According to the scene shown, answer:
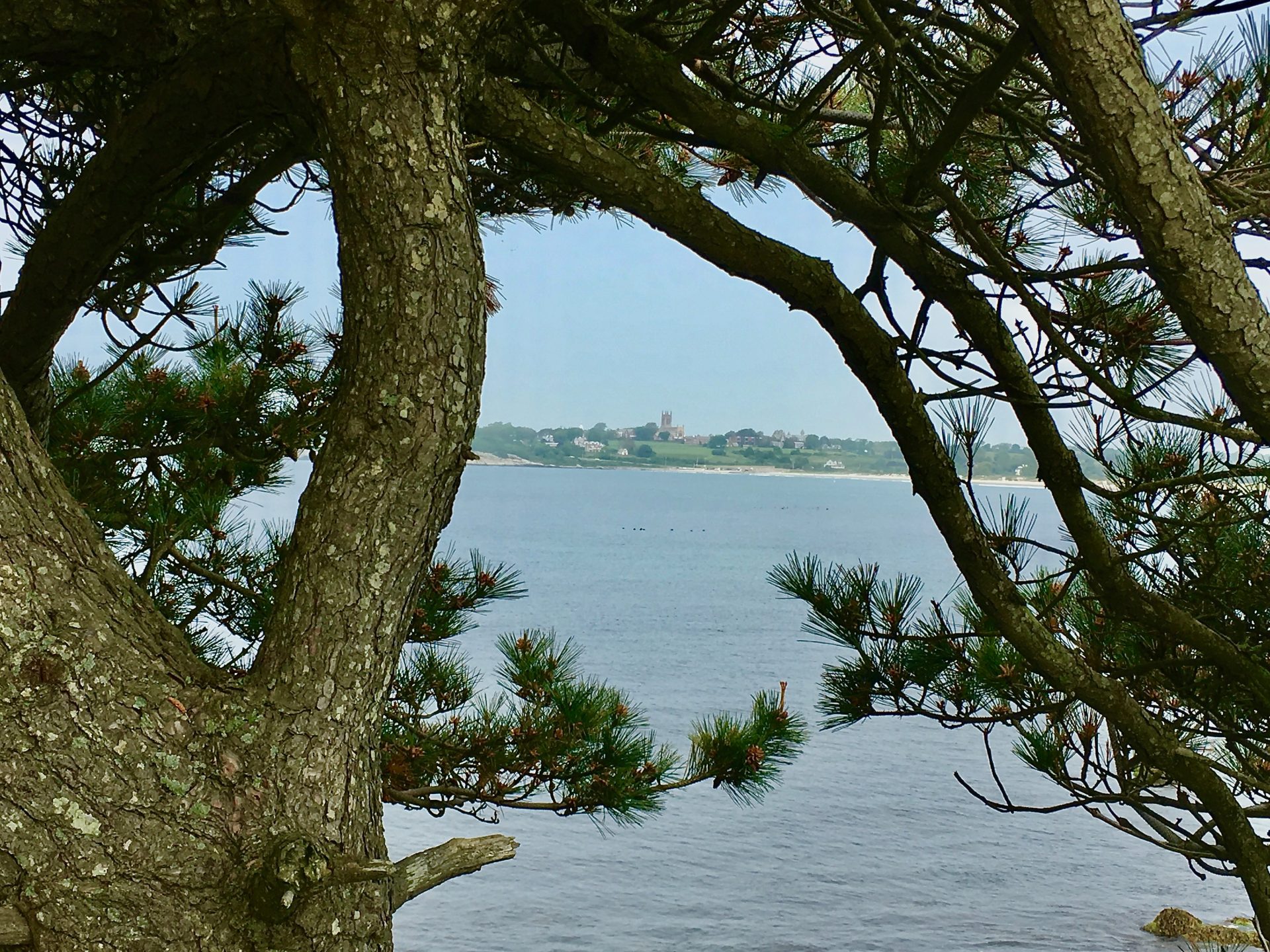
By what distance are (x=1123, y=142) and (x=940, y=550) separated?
22153mm

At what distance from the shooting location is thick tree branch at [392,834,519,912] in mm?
820

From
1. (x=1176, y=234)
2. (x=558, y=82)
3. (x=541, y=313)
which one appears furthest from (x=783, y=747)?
(x=541, y=313)

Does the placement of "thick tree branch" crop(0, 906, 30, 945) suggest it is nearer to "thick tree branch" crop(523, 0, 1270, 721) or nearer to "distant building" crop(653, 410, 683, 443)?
"thick tree branch" crop(523, 0, 1270, 721)

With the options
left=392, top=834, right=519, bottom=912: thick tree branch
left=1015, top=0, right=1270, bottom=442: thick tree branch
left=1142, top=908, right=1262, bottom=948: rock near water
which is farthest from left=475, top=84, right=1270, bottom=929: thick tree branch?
left=1142, top=908, right=1262, bottom=948: rock near water

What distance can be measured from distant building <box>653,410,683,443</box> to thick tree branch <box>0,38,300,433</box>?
28.3m

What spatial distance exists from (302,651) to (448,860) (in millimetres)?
219

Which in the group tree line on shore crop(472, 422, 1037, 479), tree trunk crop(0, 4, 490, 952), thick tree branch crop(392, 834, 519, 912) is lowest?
thick tree branch crop(392, 834, 519, 912)

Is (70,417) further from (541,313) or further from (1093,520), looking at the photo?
(541,313)

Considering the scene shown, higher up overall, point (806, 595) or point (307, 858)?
point (806, 595)

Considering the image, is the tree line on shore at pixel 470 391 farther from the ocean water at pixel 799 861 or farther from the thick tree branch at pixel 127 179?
the ocean water at pixel 799 861

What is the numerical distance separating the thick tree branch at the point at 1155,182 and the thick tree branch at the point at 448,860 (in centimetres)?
64

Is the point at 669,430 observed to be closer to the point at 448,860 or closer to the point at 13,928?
the point at 448,860

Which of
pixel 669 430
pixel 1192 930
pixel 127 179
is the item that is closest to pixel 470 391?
pixel 127 179

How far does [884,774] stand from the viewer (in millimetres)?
7328
